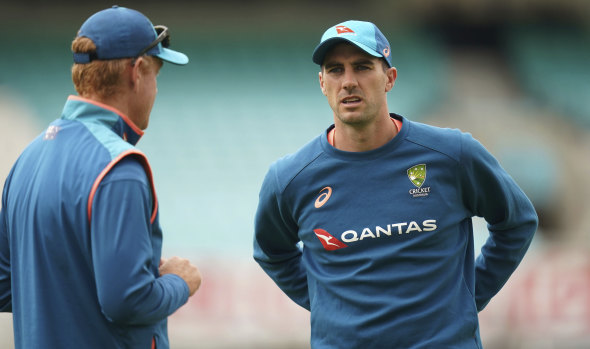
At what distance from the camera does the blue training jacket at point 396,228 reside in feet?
8.53

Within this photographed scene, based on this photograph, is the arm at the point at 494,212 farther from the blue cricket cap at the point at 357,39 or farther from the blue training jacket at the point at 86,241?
the blue training jacket at the point at 86,241

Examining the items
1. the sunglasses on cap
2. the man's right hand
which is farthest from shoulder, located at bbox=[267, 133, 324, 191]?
the sunglasses on cap

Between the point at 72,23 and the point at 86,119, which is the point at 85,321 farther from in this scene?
the point at 72,23

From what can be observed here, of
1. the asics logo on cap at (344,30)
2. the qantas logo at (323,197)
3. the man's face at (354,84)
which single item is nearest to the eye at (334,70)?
the man's face at (354,84)

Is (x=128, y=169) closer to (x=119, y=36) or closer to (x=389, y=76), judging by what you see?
(x=119, y=36)

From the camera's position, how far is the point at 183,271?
8.30 ft

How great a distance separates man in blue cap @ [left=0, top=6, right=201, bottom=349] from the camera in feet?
7.16

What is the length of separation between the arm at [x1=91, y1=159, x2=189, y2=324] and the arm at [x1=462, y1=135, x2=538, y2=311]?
45.2 inches

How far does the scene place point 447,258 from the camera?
8.68 feet

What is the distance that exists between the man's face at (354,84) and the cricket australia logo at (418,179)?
230 millimetres

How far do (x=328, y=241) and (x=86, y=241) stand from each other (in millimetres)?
863

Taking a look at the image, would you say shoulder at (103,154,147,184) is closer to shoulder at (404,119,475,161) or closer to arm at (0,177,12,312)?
arm at (0,177,12,312)

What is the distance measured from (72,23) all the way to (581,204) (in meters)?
5.96

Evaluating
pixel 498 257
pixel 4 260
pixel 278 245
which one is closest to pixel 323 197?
pixel 278 245
